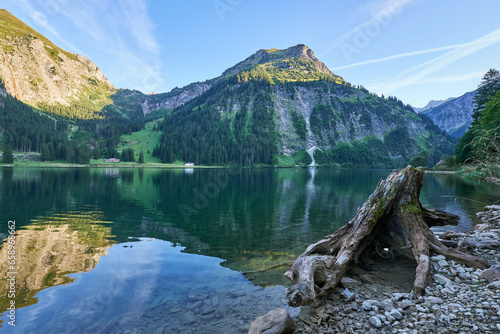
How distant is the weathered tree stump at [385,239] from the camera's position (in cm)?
1132

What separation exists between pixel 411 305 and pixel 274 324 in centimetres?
525

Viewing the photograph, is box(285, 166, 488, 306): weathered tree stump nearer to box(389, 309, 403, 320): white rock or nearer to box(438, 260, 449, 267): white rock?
box(438, 260, 449, 267): white rock

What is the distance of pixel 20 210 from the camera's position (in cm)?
2970

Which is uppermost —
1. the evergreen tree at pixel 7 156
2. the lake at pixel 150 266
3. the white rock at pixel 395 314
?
the evergreen tree at pixel 7 156

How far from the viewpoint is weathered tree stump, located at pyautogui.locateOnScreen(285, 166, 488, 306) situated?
11.3m

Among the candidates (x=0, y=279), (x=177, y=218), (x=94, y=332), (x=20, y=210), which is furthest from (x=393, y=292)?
(x=20, y=210)

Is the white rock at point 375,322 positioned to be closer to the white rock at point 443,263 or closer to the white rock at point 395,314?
the white rock at point 395,314

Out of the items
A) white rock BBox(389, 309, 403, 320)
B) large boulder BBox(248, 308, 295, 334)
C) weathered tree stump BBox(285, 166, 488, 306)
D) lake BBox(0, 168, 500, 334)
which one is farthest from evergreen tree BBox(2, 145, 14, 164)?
white rock BBox(389, 309, 403, 320)

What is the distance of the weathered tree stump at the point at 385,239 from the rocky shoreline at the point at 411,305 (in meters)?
0.69

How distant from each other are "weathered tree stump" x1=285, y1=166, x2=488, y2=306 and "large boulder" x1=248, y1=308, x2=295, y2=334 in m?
2.73

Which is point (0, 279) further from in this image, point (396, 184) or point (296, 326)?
point (396, 184)

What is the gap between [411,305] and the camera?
889 cm

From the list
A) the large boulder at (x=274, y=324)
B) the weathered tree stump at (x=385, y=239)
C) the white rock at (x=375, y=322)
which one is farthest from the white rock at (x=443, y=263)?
the large boulder at (x=274, y=324)

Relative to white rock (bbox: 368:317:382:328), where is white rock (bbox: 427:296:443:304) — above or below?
above
